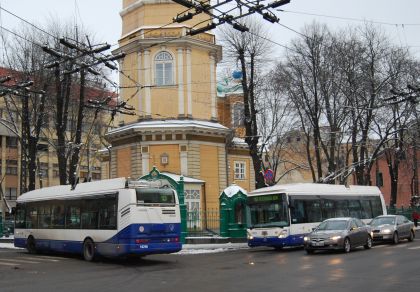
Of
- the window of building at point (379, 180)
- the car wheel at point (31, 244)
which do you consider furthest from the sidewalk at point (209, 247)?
the window of building at point (379, 180)

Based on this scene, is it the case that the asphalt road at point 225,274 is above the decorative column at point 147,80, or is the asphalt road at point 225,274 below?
below

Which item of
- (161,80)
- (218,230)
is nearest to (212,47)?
(161,80)

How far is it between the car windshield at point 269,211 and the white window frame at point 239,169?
2185 centimetres

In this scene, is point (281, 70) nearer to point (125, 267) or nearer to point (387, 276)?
point (125, 267)

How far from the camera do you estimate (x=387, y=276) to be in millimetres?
13906

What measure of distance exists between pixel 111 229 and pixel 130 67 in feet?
78.8

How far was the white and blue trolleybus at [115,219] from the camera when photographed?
65.1 ft

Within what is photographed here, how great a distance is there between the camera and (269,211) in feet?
85.7

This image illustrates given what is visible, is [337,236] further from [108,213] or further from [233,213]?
[233,213]

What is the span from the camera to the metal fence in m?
31.1

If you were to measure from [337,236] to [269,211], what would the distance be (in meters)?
4.94

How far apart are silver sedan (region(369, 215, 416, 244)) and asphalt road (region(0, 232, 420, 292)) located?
201 inches

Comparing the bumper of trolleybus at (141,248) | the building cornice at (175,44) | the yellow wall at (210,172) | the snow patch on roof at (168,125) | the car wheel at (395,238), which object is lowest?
the car wheel at (395,238)

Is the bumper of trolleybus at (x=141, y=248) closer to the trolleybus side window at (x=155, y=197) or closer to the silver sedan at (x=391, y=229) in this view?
the trolleybus side window at (x=155, y=197)
